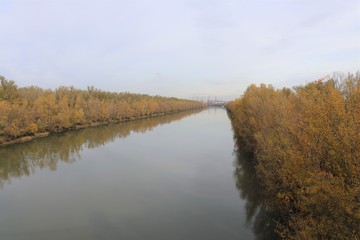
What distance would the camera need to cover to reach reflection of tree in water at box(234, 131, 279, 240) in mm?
11827

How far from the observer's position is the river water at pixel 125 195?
1180 cm

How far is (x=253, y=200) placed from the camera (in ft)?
49.5

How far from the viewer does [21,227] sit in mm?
12141

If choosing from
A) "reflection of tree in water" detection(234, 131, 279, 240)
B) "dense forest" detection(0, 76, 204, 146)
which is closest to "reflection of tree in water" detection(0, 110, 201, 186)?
"dense forest" detection(0, 76, 204, 146)

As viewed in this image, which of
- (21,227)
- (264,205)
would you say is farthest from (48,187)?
(264,205)

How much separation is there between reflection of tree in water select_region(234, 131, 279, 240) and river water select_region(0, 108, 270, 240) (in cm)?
8

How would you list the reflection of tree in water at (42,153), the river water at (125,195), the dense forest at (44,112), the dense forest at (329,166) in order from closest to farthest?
the dense forest at (329,166)
the river water at (125,195)
the reflection of tree in water at (42,153)
the dense forest at (44,112)

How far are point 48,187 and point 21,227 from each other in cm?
592

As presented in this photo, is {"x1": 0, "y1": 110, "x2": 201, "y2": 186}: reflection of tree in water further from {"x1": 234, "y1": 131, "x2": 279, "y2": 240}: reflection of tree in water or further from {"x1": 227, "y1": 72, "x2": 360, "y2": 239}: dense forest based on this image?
{"x1": 227, "y1": 72, "x2": 360, "y2": 239}: dense forest

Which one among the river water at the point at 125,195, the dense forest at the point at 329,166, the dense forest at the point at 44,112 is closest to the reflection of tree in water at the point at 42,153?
the river water at the point at 125,195

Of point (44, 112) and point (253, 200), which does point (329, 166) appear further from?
point (44, 112)

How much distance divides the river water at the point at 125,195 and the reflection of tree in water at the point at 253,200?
0.25 feet

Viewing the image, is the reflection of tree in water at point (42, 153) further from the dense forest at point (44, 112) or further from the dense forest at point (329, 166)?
the dense forest at point (329, 166)

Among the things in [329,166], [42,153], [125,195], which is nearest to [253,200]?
[125,195]
